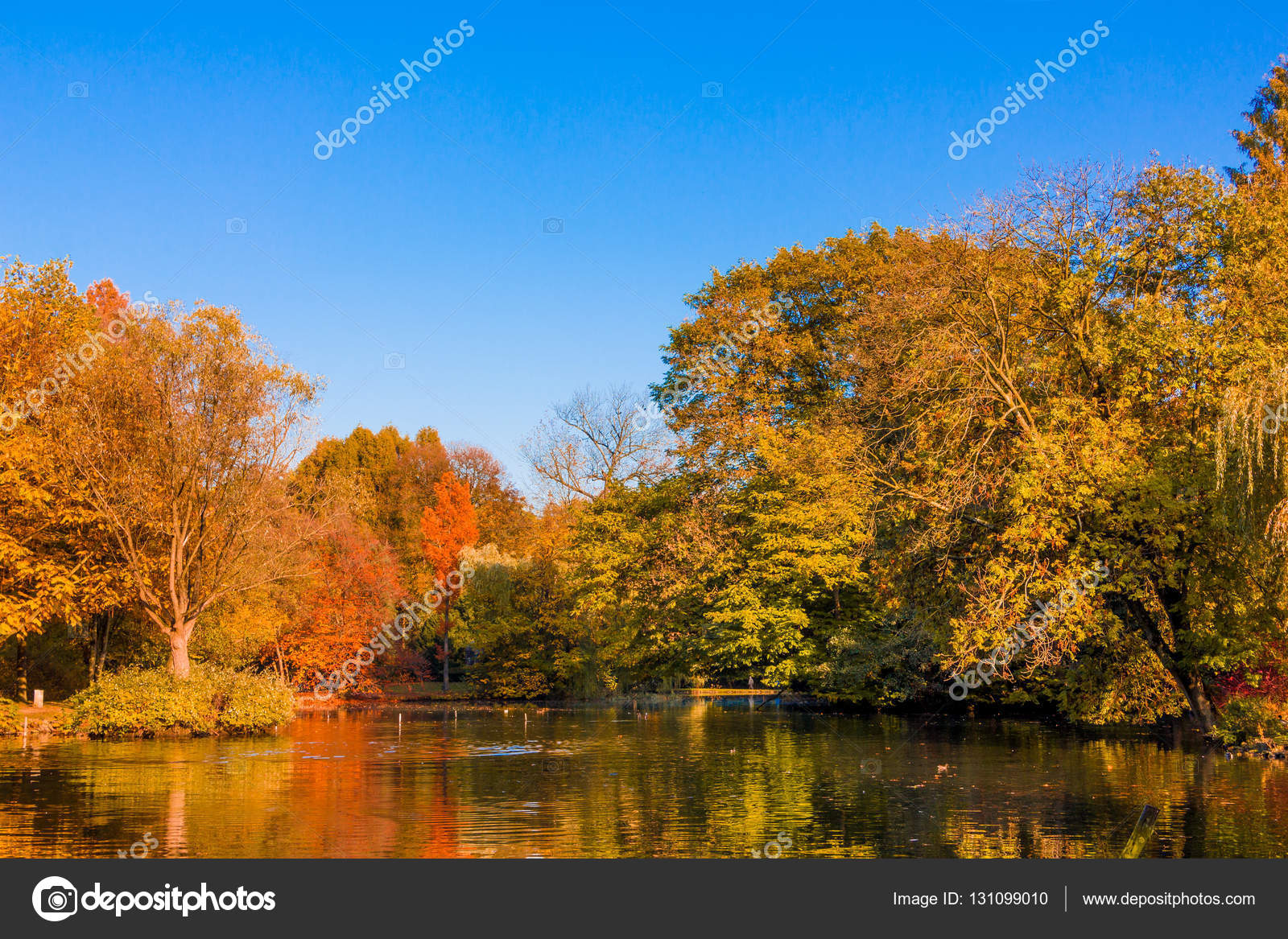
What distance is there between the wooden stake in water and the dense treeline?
6.46m

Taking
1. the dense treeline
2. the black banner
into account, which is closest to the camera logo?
the black banner

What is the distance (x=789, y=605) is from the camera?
1754 inches

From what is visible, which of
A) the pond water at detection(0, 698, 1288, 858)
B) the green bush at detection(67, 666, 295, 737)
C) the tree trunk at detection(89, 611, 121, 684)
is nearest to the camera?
the pond water at detection(0, 698, 1288, 858)

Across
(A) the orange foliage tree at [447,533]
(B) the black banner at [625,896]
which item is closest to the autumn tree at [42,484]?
(B) the black banner at [625,896]

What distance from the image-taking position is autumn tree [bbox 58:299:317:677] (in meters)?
38.7

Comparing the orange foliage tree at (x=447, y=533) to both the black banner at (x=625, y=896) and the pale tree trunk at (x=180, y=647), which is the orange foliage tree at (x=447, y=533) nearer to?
the pale tree trunk at (x=180, y=647)

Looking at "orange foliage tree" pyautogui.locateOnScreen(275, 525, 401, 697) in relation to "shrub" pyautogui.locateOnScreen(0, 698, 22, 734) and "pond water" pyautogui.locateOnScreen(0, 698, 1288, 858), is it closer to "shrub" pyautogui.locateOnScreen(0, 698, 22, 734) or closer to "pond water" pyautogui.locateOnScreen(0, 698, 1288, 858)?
"shrub" pyautogui.locateOnScreen(0, 698, 22, 734)

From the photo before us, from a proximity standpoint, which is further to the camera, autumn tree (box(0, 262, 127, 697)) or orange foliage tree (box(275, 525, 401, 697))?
orange foliage tree (box(275, 525, 401, 697))

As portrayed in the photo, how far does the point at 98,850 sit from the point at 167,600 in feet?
91.1

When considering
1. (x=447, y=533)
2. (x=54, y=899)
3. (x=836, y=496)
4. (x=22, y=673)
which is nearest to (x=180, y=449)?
(x=22, y=673)

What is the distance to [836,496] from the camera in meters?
41.9

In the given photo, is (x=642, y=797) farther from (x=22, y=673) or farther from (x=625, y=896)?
(x=22, y=673)

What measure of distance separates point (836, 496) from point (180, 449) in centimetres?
2437

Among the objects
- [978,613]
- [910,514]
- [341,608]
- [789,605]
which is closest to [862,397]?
[789,605]
